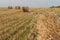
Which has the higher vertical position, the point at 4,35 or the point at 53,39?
the point at 4,35

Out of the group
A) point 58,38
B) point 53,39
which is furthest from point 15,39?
point 58,38

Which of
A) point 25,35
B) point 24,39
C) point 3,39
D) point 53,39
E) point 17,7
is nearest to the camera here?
point 3,39

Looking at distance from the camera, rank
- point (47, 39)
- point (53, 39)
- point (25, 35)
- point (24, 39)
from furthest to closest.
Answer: point (53, 39) < point (47, 39) < point (25, 35) < point (24, 39)

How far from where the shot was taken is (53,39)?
15.6 m

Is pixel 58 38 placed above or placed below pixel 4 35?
below

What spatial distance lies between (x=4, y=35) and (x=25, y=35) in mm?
1498

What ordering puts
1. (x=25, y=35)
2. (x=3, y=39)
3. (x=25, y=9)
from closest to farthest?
1. (x=3, y=39)
2. (x=25, y=35)
3. (x=25, y=9)

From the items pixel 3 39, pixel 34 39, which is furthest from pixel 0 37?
pixel 34 39

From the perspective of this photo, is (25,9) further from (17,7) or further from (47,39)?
(47,39)

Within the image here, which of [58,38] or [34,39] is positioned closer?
[34,39]

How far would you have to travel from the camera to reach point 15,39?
35.2ft

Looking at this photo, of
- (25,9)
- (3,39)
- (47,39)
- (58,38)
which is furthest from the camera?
(25,9)

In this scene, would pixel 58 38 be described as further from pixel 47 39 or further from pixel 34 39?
pixel 34 39

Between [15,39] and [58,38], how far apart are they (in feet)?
22.9
